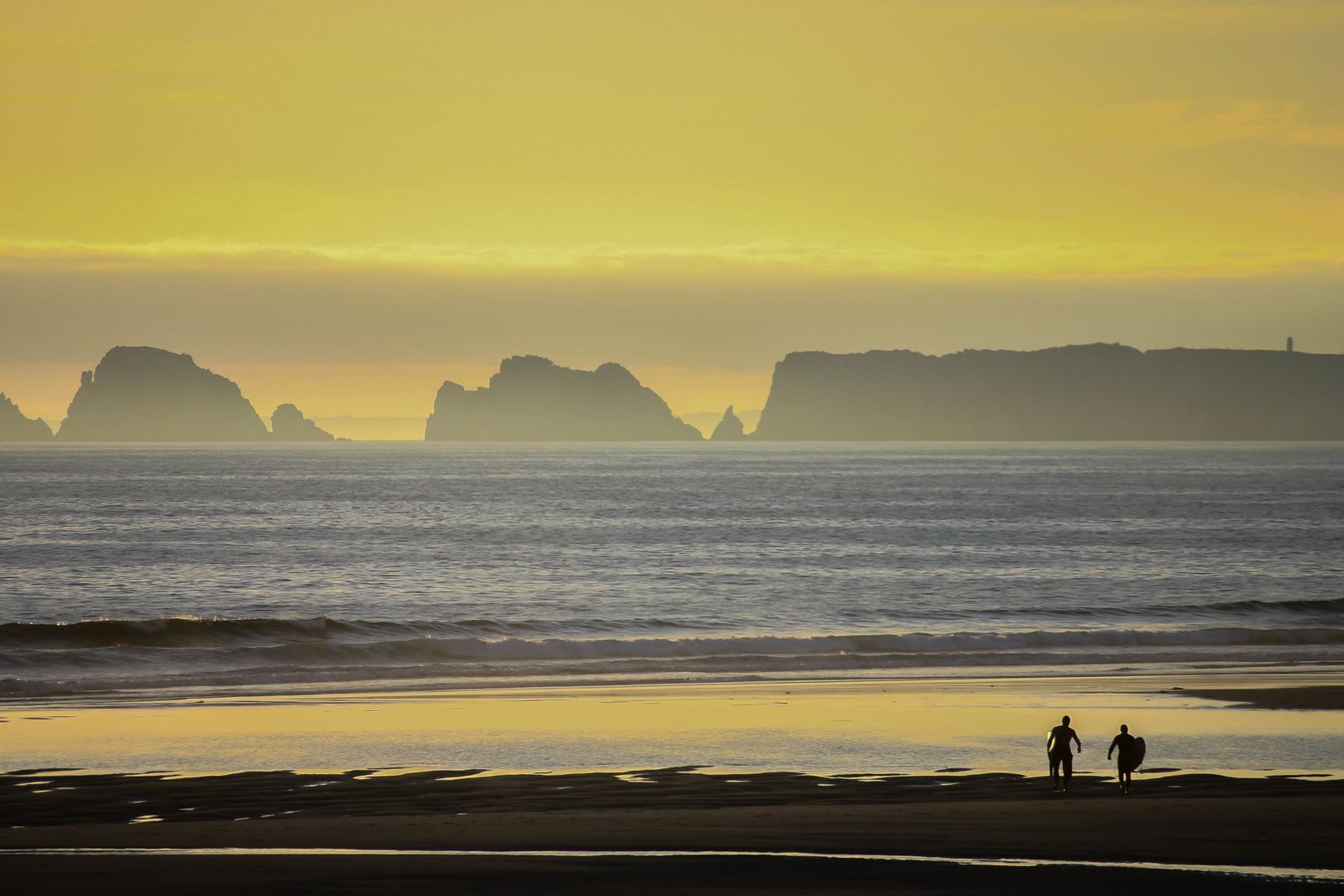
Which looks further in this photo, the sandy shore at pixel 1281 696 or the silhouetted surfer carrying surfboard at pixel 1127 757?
the sandy shore at pixel 1281 696

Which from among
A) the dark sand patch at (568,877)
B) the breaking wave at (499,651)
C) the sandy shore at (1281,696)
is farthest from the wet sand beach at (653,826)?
the breaking wave at (499,651)

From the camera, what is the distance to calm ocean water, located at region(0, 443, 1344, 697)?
23.7 m

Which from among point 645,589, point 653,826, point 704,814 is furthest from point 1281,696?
point 645,589

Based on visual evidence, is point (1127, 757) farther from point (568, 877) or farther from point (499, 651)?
point (499, 651)

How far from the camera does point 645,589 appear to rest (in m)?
39.0

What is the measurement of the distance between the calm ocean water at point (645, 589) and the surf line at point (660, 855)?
10842mm

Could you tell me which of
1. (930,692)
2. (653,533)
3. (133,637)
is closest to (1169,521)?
(653,533)

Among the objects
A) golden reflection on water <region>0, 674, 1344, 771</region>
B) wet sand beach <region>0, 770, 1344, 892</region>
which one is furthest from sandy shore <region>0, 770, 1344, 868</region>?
golden reflection on water <region>0, 674, 1344, 771</region>

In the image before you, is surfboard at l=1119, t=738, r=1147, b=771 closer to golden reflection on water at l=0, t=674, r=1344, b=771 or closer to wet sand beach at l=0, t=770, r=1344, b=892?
wet sand beach at l=0, t=770, r=1344, b=892

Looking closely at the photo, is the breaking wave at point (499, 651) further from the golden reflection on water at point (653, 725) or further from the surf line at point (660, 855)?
the surf line at point (660, 855)

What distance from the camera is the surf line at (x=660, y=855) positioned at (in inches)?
357

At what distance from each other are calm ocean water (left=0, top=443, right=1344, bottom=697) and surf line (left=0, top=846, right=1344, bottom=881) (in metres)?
10.8

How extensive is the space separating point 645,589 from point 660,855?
2950 centimetres

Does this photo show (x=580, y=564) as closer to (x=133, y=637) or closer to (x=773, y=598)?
(x=773, y=598)
